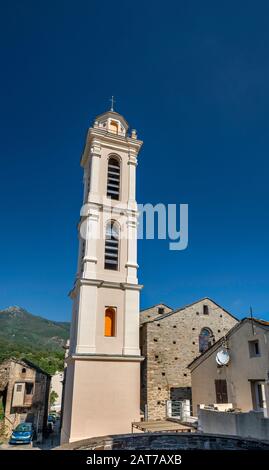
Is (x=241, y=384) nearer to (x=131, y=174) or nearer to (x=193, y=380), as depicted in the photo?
(x=193, y=380)

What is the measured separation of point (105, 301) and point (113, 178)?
728 cm

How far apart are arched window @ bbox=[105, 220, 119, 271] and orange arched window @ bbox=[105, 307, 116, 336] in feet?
7.11

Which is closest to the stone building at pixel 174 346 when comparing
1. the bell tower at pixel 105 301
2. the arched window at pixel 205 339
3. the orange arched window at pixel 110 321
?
the arched window at pixel 205 339

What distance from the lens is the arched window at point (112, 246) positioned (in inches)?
682

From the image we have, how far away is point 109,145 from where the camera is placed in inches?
782

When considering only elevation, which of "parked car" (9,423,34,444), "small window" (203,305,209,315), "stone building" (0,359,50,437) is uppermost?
"small window" (203,305,209,315)

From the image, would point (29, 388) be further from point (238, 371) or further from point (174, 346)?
point (238, 371)

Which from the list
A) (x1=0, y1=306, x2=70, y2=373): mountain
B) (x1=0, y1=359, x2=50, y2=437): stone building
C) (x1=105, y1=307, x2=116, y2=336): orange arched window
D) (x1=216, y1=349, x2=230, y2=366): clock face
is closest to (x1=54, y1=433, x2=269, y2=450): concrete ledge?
(x1=105, y1=307, x2=116, y2=336): orange arched window

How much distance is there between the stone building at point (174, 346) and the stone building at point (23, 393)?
10610mm

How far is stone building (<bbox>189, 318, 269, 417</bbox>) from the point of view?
587 inches

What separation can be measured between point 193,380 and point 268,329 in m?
6.88

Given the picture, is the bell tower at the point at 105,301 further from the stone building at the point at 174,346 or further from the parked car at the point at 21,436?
the parked car at the point at 21,436

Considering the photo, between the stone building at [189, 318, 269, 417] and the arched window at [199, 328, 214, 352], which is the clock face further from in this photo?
the arched window at [199, 328, 214, 352]

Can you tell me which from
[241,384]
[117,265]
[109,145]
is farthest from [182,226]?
[241,384]
